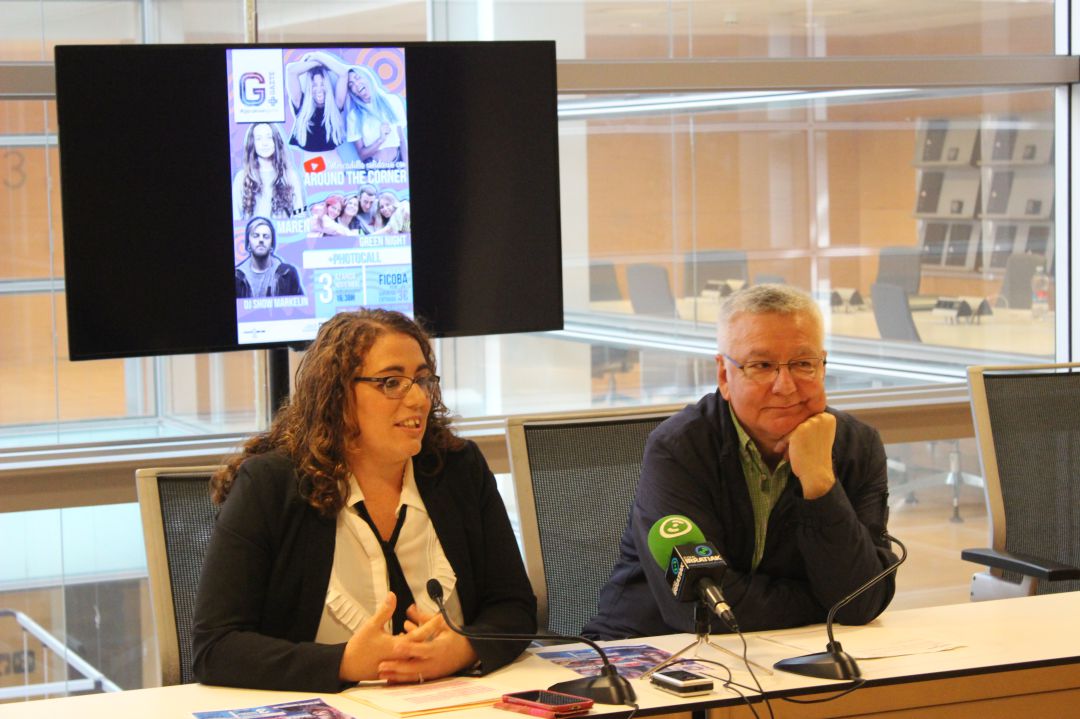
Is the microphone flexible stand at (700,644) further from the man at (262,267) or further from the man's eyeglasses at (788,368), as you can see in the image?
the man at (262,267)

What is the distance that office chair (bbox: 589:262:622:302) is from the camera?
4352 mm

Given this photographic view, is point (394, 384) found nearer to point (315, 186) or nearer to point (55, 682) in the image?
point (315, 186)

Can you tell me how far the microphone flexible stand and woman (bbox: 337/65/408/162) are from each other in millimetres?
1564

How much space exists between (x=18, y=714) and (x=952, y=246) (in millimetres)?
3760

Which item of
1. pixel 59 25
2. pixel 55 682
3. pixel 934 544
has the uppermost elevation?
pixel 59 25

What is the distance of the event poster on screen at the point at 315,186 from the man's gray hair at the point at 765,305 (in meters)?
0.98

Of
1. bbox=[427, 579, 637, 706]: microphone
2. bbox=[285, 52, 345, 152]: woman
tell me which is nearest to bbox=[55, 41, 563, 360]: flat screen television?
bbox=[285, 52, 345, 152]: woman

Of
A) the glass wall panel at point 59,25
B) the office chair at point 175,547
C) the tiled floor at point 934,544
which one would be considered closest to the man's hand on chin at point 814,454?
the office chair at point 175,547

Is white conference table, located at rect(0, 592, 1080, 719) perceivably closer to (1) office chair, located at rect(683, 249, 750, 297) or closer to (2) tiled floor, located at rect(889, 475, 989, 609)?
(1) office chair, located at rect(683, 249, 750, 297)

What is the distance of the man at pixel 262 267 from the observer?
3225 mm

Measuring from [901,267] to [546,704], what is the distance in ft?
10.6

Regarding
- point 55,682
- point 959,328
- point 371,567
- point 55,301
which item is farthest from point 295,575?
point 959,328

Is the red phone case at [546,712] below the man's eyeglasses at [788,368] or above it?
below

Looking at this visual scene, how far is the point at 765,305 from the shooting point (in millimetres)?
2531
